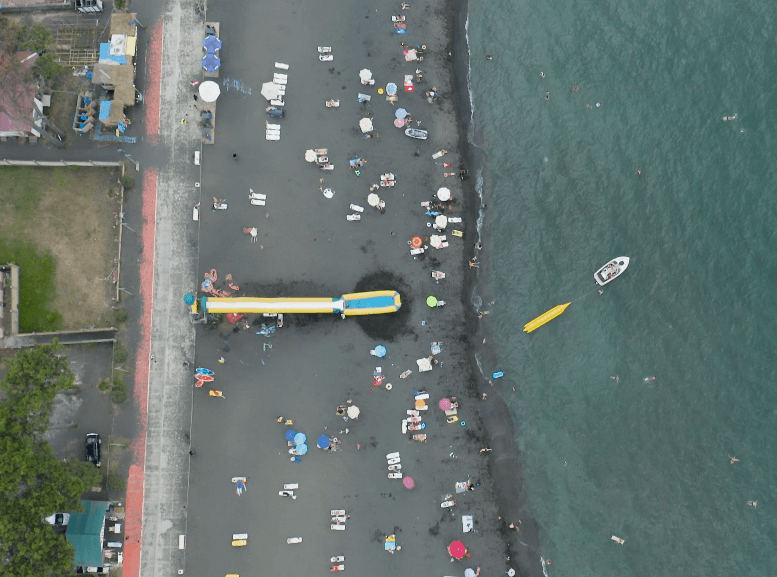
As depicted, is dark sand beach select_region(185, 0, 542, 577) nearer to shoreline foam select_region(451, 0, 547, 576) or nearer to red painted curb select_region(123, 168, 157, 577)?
shoreline foam select_region(451, 0, 547, 576)

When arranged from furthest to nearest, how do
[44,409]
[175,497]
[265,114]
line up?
[265,114] < [175,497] < [44,409]

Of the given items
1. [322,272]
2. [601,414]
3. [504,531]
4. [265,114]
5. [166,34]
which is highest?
[166,34]

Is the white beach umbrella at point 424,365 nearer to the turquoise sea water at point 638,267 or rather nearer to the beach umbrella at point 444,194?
the turquoise sea water at point 638,267

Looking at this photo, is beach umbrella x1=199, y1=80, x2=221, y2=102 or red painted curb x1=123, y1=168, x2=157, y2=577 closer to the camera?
red painted curb x1=123, y1=168, x2=157, y2=577

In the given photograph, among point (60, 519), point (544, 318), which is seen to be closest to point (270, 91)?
point (544, 318)

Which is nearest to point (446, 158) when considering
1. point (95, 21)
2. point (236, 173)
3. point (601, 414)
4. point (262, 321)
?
point (236, 173)

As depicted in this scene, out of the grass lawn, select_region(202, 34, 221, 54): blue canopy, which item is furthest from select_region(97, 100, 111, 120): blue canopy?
select_region(202, 34, 221, 54): blue canopy

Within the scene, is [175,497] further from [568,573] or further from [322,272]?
[568,573]
